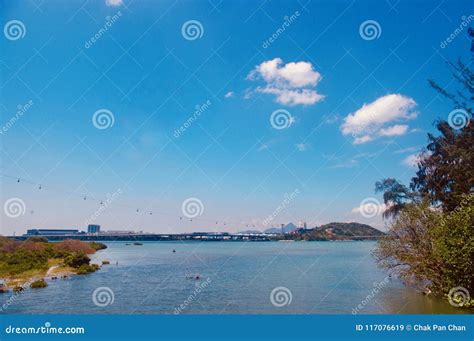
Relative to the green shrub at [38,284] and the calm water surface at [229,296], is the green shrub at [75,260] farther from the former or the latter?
the green shrub at [38,284]

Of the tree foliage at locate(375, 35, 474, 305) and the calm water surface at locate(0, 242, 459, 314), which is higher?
the tree foliage at locate(375, 35, 474, 305)

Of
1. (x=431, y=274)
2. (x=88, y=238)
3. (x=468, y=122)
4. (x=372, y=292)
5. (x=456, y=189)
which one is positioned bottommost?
(x=88, y=238)

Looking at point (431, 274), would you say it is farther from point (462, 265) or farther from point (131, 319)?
point (131, 319)

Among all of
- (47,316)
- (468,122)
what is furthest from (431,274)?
(47,316)

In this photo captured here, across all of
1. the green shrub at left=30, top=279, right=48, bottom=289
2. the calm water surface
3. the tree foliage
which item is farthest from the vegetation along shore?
the tree foliage

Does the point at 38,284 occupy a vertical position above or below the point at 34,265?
below

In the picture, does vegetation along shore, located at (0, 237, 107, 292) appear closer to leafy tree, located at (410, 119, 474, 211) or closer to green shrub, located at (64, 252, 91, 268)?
green shrub, located at (64, 252, 91, 268)

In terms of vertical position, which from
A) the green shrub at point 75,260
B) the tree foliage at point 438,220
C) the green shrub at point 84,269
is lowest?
the green shrub at point 84,269

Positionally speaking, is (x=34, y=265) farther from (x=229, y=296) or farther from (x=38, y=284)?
(x=229, y=296)

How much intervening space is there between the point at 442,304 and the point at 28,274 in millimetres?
46111

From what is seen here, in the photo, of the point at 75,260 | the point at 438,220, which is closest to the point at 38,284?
the point at 75,260

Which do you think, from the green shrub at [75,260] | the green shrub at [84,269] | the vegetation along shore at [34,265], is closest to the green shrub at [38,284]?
the vegetation along shore at [34,265]

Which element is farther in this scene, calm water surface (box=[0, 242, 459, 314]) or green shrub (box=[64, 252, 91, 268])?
green shrub (box=[64, 252, 91, 268])

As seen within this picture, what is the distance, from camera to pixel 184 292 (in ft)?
141
